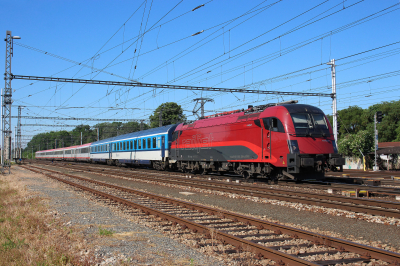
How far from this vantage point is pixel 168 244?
6.82 metres

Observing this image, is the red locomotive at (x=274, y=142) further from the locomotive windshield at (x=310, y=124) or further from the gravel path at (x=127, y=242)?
the gravel path at (x=127, y=242)

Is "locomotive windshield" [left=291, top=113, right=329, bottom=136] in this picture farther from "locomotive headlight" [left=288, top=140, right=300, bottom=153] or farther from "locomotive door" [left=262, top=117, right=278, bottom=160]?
"locomotive door" [left=262, top=117, right=278, bottom=160]

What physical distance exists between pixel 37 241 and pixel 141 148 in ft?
83.7

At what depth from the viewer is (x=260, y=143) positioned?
1633 cm

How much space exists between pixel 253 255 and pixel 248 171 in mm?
11874

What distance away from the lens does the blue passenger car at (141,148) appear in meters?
27.8

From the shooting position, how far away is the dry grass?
5679 millimetres

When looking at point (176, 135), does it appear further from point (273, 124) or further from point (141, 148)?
point (273, 124)

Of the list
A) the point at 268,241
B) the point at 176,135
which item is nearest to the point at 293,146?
Result: the point at 268,241

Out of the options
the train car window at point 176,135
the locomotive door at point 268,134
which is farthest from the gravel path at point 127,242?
the train car window at point 176,135

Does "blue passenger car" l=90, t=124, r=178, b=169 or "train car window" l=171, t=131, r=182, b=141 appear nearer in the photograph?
"train car window" l=171, t=131, r=182, b=141

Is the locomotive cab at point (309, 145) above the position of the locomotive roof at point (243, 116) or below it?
below

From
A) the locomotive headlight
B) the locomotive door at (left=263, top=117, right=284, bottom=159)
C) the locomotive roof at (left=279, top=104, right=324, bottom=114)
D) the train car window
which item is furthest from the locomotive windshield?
the train car window

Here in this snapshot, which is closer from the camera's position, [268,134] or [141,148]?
[268,134]
